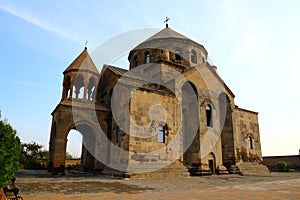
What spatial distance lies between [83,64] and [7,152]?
15647 millimetres

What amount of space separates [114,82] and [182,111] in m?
6.06

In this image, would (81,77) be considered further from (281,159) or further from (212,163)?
(281,159)

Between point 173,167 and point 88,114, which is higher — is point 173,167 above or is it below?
below

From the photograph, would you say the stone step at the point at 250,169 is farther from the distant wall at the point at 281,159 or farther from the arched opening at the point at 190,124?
the distant wall at the point at 281,159

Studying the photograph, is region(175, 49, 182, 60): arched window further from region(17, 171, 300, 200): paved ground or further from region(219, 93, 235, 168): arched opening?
region(17, 171, 300, 200): paved ground

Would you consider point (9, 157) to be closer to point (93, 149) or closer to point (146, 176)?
point (146, 176)

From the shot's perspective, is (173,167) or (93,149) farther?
(93,149)

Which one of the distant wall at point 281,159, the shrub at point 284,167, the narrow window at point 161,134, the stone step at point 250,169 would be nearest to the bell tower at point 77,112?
the narrow window at point 161,134

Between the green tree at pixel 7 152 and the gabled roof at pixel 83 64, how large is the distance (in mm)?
14820

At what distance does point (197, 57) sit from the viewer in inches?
920

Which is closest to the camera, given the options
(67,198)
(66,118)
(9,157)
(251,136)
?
(9,157)

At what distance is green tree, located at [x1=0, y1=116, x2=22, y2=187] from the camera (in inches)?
171

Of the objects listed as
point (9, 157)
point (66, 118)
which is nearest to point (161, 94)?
point (66, 118)

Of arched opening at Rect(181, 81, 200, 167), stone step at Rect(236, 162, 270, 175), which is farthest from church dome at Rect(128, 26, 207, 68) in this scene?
stone step at Rect(236, 162, 270, 175)
